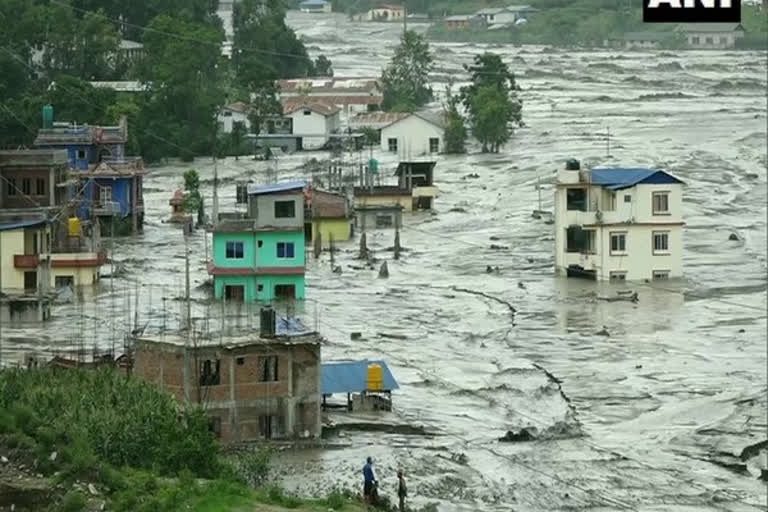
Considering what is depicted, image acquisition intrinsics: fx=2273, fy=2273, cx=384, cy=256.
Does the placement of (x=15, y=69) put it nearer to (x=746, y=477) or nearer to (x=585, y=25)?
(x=746, y=477)

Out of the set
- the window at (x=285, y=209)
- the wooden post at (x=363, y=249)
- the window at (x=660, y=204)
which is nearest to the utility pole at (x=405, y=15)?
the wooden post at (x=363, y=249)

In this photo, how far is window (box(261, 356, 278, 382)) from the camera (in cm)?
1329

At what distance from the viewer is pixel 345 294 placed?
821 inches

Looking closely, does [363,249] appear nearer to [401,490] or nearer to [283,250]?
[283,250]

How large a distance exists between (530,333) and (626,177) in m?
3.77

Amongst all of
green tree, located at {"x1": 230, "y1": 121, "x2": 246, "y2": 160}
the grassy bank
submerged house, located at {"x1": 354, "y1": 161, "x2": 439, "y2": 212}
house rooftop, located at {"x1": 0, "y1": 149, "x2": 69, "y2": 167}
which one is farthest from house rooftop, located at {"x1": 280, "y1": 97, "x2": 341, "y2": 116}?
the grassy bank

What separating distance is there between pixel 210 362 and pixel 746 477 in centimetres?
314

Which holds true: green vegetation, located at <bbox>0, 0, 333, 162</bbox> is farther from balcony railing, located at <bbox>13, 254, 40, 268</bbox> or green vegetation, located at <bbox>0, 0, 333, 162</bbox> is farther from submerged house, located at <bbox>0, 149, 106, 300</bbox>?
→ balcony railing, located at <bbox>13, 254, 40, 268</bbox>

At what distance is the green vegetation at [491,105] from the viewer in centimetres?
3403

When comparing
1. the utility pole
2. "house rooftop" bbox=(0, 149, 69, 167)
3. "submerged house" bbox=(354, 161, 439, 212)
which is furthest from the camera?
the utility pole

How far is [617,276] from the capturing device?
21516 millimetres

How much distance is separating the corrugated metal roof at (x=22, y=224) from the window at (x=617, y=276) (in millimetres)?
5354

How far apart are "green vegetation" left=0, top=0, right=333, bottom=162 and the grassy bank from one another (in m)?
17.5

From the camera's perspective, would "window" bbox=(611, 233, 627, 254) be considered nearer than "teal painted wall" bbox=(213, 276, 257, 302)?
No
